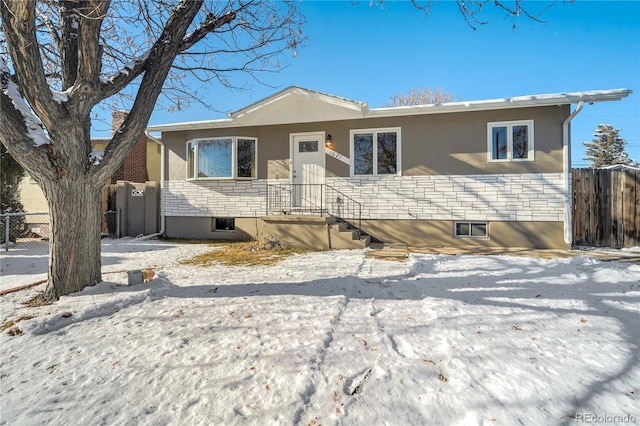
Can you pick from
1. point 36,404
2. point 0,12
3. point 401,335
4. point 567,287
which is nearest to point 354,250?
point 567,287

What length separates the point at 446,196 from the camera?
Result: 7.77 meters

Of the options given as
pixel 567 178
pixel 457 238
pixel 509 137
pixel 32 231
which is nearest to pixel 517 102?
pixel 509 137

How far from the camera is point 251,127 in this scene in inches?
359

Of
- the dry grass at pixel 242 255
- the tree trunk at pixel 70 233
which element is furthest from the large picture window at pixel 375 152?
the tree trunk at pixel 70 233

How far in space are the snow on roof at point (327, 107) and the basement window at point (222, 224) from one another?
2.90 m

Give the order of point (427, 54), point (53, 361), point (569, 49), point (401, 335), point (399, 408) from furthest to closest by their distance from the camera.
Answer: point (427, 54) < point (569, 49) < point (401, 335) < point (53, 361) < point (399, 408)

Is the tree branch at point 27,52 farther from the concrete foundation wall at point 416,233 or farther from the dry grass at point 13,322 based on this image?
the concrete foundation wall at point 416,233

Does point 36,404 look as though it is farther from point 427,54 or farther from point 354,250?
point 427,54

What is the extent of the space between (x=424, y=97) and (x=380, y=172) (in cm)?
1277

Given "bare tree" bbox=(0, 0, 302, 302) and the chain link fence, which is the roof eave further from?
the chain link fence

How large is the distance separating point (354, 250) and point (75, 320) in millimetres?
5293

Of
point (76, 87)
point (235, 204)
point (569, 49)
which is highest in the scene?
point (569, 49)

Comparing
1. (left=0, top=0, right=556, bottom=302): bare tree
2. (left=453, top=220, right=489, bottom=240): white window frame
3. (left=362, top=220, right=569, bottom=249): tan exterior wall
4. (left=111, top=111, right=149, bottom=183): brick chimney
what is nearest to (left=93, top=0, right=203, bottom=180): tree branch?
(left=0, top=0, right=556, bottom=302): bare tree

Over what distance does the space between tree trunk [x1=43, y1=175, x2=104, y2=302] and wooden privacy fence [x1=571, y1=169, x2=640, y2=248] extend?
9.83 m
